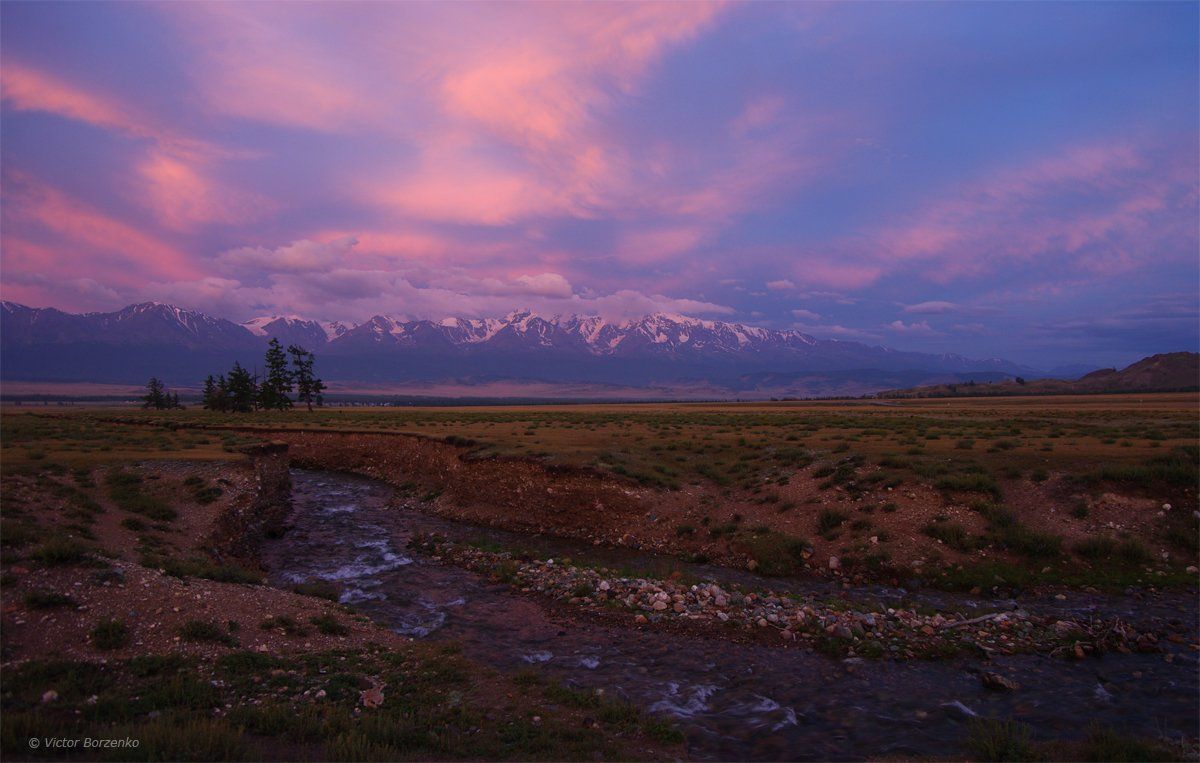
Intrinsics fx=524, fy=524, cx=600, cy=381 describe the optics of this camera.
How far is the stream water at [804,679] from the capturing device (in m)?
9.39

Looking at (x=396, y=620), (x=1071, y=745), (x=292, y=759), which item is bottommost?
(x=396, y=620)

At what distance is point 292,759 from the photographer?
7.31 m

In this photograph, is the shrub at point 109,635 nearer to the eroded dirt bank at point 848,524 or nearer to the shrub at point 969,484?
the eroded dirt bank at point 848,524

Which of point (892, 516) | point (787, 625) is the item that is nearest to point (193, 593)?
point (787, 625)

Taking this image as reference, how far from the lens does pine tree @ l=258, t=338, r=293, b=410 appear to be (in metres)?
99.9

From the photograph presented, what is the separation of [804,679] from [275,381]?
11108cm

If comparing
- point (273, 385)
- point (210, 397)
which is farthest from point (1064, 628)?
point (210, 397)

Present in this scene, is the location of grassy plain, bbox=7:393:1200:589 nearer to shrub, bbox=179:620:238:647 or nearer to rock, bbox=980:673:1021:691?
rock, bbox=980:673:1021:691

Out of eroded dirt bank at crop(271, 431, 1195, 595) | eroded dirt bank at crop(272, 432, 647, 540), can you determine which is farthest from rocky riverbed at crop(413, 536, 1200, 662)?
eroded dirt bank at crop(272, 432, 647, 540)

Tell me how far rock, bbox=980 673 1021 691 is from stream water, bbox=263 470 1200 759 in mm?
145

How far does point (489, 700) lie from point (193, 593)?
780 centimetres

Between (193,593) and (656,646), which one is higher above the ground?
(193,593)

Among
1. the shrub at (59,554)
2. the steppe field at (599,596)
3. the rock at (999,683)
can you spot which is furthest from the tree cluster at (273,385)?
the rock at (999,683)

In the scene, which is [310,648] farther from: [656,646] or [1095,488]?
[1095,488]
